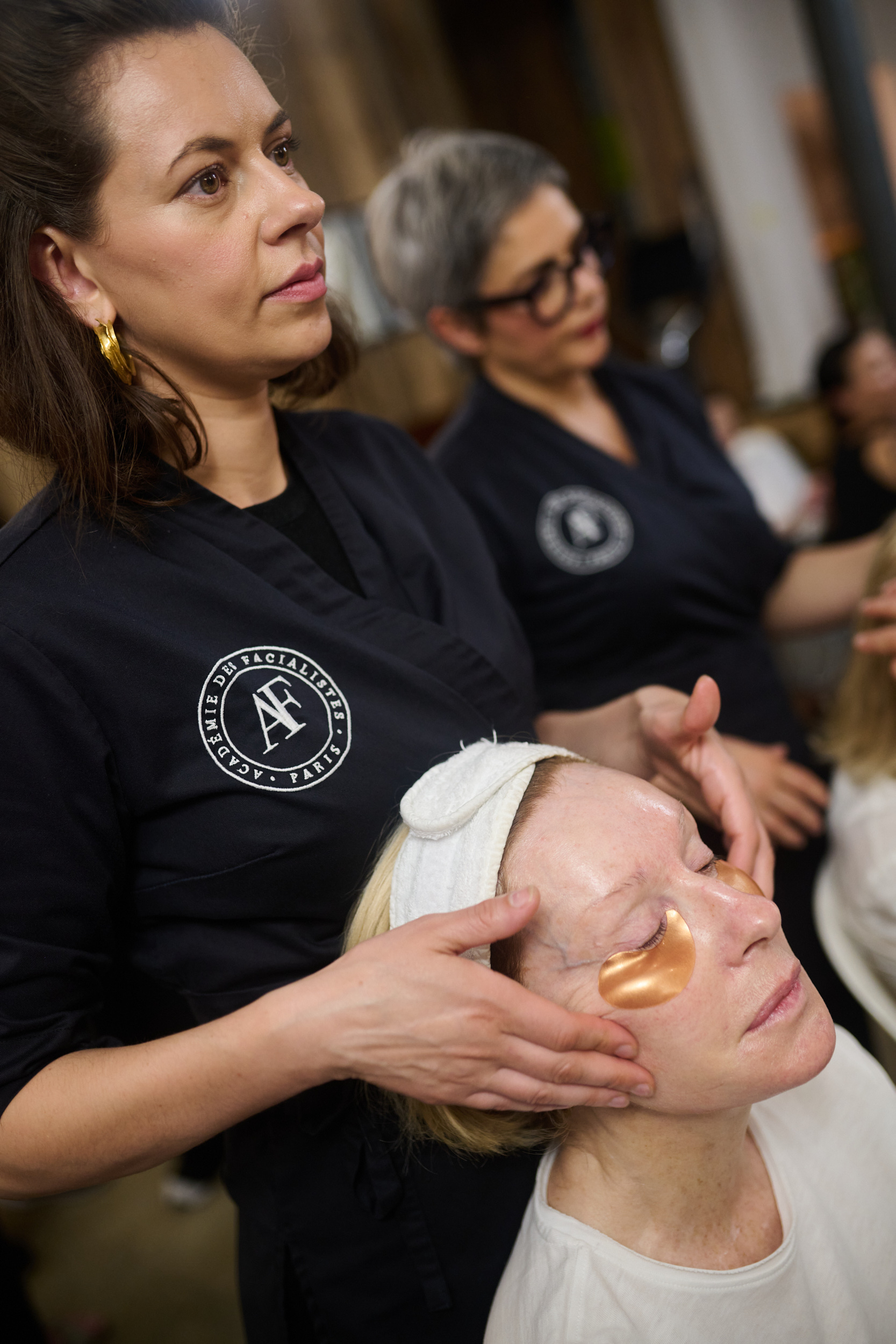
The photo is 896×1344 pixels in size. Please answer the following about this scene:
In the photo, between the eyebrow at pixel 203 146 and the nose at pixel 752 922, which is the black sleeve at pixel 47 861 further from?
the nose at pixel 752 922

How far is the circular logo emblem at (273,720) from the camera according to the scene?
910 millimetres

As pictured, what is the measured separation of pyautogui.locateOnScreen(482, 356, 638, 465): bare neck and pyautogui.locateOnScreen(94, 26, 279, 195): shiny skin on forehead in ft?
2.65

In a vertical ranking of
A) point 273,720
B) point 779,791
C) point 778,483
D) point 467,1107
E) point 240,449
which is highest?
point 240,449

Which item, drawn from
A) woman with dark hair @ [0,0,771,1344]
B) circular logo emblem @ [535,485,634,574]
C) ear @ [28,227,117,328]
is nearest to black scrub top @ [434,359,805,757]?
circular logo emblem @ [535,485,634,574]

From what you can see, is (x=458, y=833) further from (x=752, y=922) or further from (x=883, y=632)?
(x=883, y=632)

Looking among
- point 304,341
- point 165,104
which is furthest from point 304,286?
point 165,104

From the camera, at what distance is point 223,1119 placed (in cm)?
80

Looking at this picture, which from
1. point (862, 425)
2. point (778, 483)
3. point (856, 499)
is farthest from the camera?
point (778, 483)

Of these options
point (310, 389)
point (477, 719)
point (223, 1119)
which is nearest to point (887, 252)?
point (310, 389)

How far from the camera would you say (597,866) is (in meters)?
0.87

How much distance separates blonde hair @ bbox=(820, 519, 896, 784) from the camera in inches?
59.8

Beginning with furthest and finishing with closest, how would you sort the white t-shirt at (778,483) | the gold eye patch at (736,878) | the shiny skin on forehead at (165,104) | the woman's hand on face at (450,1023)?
the white t-shirt at (778,483)
the gold eye patch at (736,878)
the shiny skin on forehead at (165,104)
the woman's hand on face at (450,1023)

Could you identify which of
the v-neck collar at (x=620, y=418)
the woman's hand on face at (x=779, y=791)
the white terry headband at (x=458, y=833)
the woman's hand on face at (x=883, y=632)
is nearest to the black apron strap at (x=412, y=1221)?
the white terry headband at (x=458, y=833)

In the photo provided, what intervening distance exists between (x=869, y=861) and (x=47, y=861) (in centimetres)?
101
